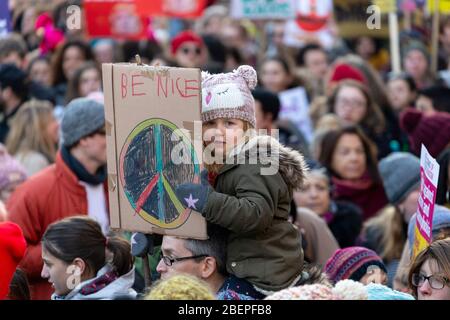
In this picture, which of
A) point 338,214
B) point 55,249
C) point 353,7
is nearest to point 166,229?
point 55,249

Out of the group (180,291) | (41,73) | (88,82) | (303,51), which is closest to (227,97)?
(180,291)

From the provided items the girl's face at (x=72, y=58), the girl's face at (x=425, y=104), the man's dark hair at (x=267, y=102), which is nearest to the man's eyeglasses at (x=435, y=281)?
the man's dark hair at (x=267, y=102)

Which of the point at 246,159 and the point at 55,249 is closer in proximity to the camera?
the point at 246,159

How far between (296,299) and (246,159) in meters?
1.02

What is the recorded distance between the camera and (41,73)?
12539 millimetres

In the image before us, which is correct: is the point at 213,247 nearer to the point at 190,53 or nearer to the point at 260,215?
the point at 260,215

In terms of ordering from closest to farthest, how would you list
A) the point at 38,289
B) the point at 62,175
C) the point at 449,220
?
the point at 449,220 < the point at 38,289 < the point at 62,175

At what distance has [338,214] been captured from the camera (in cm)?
798

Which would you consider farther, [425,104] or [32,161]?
[425,104]

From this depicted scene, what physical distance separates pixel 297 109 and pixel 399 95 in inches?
38.6

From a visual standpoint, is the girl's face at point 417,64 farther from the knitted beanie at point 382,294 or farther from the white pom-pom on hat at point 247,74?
the knitted beanie at point 382,294

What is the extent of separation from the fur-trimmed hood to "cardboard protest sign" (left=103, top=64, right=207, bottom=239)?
214 mm

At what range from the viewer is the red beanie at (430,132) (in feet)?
28.0

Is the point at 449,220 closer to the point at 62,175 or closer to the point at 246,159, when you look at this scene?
the point at 246,159
